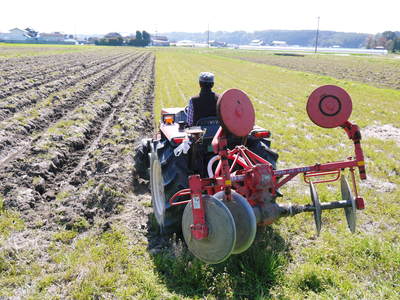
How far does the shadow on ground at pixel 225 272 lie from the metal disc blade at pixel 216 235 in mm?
445

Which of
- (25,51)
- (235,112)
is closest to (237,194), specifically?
(235,112)

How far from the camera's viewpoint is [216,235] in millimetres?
2768

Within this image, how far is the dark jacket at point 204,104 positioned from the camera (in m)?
4.20

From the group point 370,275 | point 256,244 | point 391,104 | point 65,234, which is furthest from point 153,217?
point 391,104

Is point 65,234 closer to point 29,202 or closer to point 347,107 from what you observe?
point 29,202

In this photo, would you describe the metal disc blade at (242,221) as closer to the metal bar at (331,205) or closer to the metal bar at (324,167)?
the metal bar at (324,167)

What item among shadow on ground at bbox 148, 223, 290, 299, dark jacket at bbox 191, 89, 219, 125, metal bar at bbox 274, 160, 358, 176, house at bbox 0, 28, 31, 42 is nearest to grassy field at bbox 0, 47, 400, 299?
shadow on ground at bbox 148, 223, 290, 299

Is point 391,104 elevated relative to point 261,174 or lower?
lower

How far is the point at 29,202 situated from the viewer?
191 inches

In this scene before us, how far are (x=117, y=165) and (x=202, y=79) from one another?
8.72ft

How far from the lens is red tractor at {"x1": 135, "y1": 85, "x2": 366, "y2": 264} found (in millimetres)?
2775

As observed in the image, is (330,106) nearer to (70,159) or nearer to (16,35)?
(70,159)

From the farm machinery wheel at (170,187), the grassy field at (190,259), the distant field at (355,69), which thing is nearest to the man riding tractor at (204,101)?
the farm machinery wheel at (170,187)

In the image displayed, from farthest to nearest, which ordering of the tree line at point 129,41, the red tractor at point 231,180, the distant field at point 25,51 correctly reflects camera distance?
the tree line at point 129,41 → the distant field at point 25,51 → the red tractor at point 231,180
